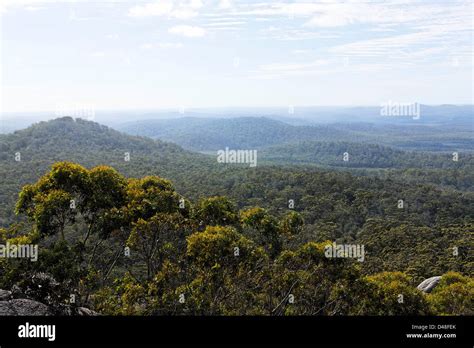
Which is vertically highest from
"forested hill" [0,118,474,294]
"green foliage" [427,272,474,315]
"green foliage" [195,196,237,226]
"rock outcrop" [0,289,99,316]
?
"green foliage" [195,196,237,226]

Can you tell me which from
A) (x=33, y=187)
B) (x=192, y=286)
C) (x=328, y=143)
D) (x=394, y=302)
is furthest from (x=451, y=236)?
(x=328, y=143)

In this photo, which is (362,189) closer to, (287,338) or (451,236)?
(451,236)

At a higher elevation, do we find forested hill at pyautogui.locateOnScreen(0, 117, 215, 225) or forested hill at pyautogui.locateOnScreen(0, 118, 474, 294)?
forested hill at pyautogui.locateOnScreen(0, 117, 215, 225)

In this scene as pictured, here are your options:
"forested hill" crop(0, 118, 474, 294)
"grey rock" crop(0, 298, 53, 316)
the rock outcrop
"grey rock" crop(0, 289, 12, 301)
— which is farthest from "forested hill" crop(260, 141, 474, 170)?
"grey rock" crop(0, 289, 12, 301)

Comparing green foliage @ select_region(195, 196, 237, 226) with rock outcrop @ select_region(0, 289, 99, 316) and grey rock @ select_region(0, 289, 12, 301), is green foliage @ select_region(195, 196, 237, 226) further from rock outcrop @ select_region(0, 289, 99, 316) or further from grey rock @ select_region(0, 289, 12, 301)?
grey rock @ select_region(0, 289, 12, 301)

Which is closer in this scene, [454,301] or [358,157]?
[454,301]

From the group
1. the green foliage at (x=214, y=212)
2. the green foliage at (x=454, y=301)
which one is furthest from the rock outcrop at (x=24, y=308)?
the green foliage at (x=454, y=301)

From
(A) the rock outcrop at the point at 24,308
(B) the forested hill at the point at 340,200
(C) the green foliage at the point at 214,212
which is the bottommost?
(B) the forested hill at the point at 340,200

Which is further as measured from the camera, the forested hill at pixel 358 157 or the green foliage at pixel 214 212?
the forested hill at pixel 358 157

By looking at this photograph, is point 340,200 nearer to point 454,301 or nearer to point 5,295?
point 454,301

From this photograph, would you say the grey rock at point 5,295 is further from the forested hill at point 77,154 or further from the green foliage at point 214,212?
the forested hill at point 77,154

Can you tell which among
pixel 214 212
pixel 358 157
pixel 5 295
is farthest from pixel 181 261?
pixel 358 157
